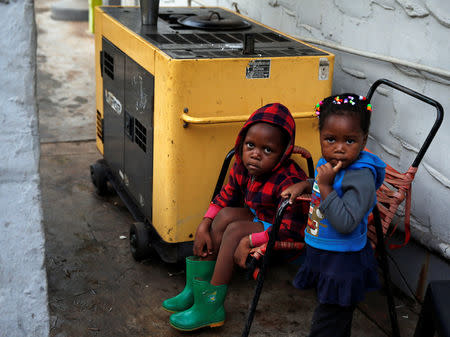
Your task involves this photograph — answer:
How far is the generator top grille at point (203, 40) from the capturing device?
3.00m

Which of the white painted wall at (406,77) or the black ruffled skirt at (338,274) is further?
the white painted wall at (406,77)

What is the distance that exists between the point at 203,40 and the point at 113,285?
A: 4.62 ft

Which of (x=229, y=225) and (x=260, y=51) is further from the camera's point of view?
(x=260, y=51)

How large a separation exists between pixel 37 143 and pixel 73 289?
5.87 feet

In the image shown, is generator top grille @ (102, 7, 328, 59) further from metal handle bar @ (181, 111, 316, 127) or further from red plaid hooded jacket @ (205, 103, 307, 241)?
red plaid hooded jacket @ (205, 103, 307, 241)

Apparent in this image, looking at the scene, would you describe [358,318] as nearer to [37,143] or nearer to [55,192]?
[37,143]

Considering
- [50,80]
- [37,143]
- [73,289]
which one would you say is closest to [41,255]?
[37,143]

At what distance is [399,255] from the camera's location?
3.29 meters

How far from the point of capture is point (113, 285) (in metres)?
3.26

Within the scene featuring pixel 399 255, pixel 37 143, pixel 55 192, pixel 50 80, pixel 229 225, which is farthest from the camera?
pixel 50 80

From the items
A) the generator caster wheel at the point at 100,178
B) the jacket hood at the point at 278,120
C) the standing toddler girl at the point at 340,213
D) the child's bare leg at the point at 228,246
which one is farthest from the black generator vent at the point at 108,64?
the standing toddler girl at the point at 340,213

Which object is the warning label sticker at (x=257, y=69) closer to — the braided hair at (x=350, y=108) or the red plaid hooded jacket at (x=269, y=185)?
the red plaid hooded jacket at (x=269, y=185)

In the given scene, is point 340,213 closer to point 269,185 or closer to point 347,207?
point 347,207

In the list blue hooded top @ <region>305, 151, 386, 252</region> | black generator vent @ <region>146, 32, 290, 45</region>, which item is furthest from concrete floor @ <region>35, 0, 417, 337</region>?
black generator vent @ <region>146, 32, 290, 45</region>
